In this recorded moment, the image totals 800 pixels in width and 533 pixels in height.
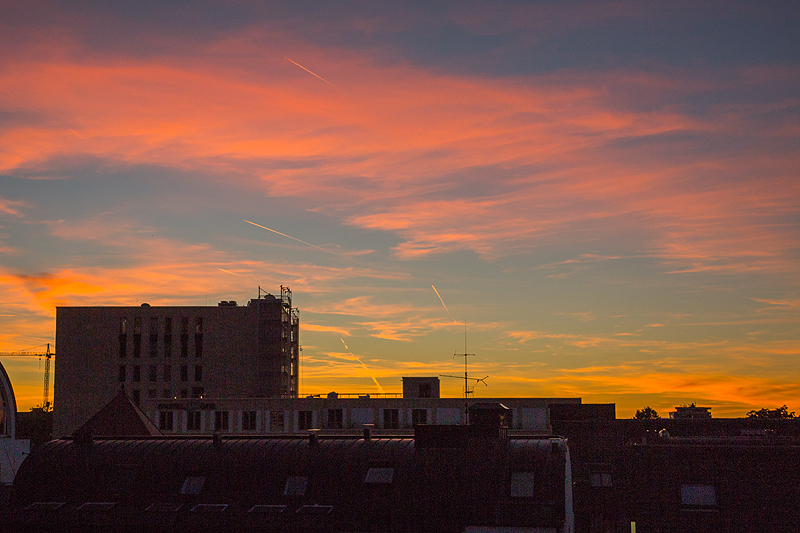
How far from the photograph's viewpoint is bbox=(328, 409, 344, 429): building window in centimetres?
12703

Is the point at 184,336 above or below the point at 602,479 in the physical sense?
above

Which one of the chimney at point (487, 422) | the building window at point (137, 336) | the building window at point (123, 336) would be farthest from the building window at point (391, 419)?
the chimney at point (487, 422)

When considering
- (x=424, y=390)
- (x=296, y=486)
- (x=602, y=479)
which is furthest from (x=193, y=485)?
(x=424, y=390)

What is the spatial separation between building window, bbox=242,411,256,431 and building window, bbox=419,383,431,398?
2632cm

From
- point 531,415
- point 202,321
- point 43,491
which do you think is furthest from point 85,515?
point 202,321

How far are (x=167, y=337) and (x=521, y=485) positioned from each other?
112 meters

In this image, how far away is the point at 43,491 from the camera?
6334 cm

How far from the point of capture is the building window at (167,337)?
158 meters

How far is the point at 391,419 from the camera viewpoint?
127m

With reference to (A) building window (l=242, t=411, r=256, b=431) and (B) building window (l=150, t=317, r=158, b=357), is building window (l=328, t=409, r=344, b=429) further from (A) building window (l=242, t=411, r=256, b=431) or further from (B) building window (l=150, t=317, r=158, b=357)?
(B) building window (l=150, t=317, r=158, b=357)

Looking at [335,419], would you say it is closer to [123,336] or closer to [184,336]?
[184,336]

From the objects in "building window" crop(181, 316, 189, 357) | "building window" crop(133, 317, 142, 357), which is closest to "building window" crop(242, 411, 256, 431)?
"building window" crop(181, 316, 189, 357)

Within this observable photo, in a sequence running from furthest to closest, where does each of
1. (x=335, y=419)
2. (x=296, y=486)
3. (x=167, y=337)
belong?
(x=167, y=337) < (x=335, y=419) < (x=296, y=486)

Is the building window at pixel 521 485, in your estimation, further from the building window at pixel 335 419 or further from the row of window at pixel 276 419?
the building window at pixel 335 419
